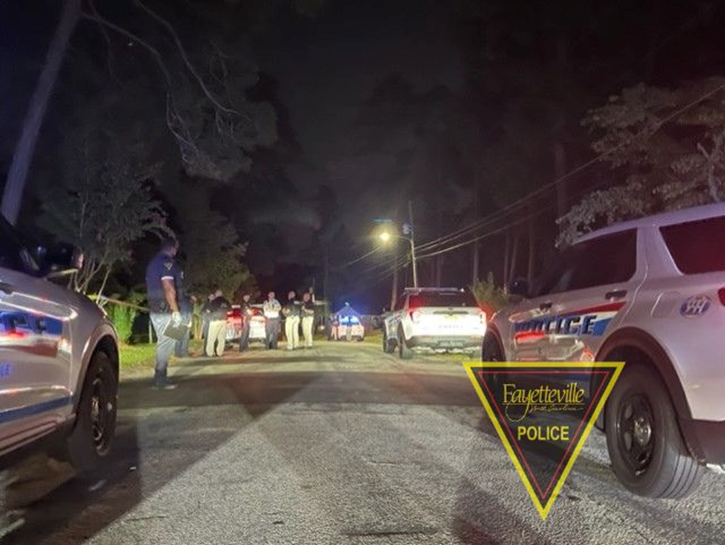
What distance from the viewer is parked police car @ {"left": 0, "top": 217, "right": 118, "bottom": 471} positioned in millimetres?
4137

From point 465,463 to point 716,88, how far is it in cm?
1226

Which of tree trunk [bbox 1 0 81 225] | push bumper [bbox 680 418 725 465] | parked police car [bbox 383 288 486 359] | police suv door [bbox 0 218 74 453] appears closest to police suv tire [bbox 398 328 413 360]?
parked police car [bbox 383 288 486 359]

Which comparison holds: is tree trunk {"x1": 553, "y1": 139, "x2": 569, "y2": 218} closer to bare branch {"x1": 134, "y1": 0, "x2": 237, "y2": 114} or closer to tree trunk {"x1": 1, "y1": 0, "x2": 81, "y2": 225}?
bare branch {"x1": 134, "y1": 0, "x2": 237, "y2": 114}

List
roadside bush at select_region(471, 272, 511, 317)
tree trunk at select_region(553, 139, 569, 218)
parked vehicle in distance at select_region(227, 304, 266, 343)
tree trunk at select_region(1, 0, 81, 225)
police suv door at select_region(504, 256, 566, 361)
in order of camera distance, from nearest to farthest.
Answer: police suv door at select_region(504, 256, 566, 361) → tree trunk at select_region(1, 0, 81, 225) → parked vehicle in distance at select_region(227, 304, 266, 343) → roadside bush at select_region(471, 272, 511, 317) → tree trunk at select_region(553, 139, 569, 218)

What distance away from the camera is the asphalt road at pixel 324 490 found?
423cm

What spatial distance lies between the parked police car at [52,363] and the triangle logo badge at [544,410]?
10.1ft

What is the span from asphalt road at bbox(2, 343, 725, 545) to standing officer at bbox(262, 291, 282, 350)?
12447 millimetres

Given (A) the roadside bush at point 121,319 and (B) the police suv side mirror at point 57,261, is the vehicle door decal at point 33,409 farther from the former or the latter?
(A) the roadside bush at point 121,319

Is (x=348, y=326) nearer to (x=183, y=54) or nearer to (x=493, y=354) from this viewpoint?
(x=183, y=54)

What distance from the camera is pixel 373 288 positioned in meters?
98.3

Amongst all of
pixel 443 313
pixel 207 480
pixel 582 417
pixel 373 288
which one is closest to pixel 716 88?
Result: pixel 443 313

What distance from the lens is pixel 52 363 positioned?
471 centimetres

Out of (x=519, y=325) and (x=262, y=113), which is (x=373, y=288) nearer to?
(x=262, y=113)

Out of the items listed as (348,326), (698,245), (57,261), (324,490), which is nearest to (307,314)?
(348,326)
